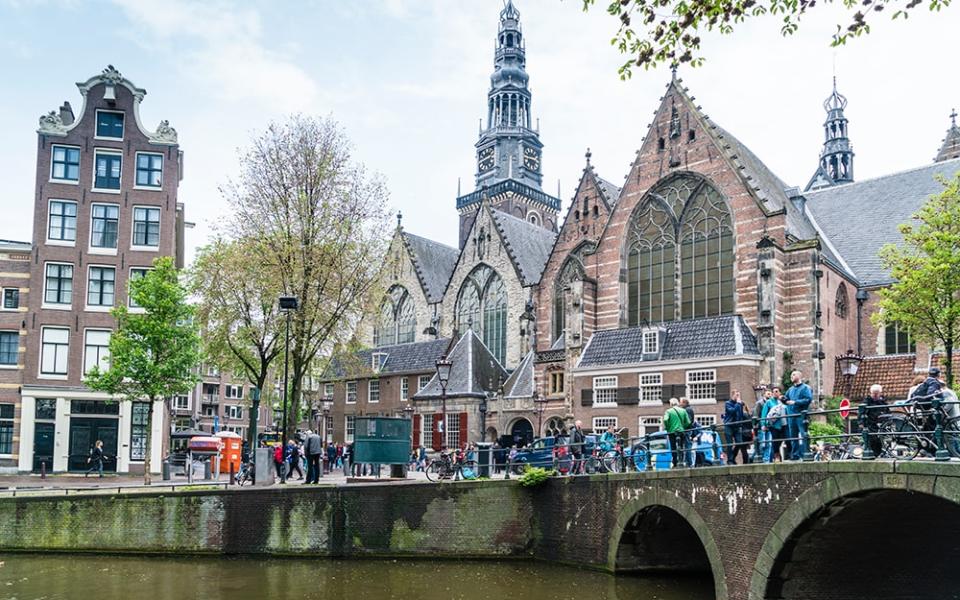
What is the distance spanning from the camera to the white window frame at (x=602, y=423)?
1525 inches

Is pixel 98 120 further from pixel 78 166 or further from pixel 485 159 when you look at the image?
pixel 485 159

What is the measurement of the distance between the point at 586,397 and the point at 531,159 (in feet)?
146

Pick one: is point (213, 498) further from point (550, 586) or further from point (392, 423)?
point (550, 586)

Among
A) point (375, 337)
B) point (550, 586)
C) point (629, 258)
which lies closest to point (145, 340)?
point (550, 586)

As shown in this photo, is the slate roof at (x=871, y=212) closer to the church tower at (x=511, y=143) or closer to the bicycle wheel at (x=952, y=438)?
the bicycle wheel at (x=952, y=438)

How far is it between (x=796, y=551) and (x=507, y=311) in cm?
3687

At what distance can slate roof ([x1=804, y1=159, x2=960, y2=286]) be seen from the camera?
40719mm

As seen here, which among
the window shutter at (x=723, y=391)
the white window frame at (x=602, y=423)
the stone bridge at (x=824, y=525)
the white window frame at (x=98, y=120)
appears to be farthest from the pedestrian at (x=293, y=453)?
the white window frame at (x=98, y=120)

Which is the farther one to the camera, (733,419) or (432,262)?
(432,262)

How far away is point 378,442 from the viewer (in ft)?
93.4

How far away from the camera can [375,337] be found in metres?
60.3

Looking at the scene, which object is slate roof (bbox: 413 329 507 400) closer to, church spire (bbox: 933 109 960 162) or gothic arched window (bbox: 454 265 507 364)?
gothic arched window (bbox: 454 265 507 364)

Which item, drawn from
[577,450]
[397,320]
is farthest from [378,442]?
[397,320]

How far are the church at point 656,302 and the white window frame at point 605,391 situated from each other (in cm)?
7
